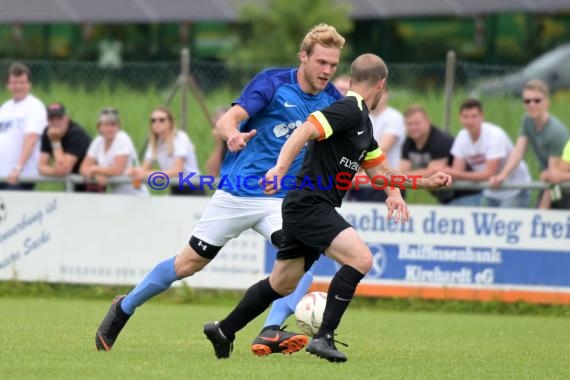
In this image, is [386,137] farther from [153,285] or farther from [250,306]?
[250,306]

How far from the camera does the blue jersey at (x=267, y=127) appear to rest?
8.14 metres

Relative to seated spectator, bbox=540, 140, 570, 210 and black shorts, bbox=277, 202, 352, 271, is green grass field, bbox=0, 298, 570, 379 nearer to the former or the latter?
black shorts, bbox=277, 202, 352, 271

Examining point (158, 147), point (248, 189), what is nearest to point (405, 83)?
point (158, 147)

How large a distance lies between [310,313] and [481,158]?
5.21 meters

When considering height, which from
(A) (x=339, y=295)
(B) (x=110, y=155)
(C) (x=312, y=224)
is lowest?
(A) (x=339, y=295)

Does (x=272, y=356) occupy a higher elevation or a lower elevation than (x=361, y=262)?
lower

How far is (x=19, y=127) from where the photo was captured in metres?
13.5

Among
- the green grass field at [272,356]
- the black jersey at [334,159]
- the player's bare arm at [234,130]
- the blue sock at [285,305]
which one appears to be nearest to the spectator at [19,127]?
the green grass field at [272,356]

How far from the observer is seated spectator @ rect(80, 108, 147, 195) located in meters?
13.4

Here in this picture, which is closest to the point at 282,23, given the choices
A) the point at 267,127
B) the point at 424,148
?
the point at 424,148

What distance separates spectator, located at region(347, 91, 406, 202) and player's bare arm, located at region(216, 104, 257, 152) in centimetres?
525

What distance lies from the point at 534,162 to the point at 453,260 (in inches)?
88.6

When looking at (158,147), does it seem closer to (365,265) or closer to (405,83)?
(405,83)

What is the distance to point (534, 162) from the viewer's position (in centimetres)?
1414
